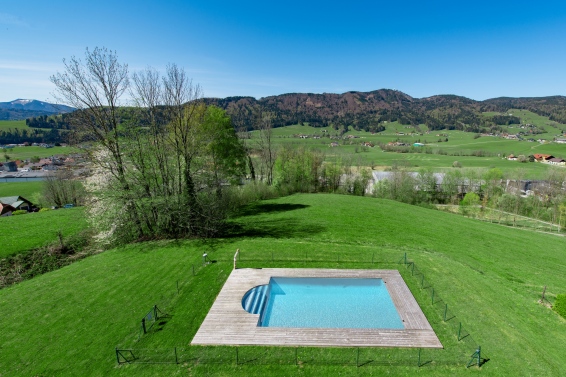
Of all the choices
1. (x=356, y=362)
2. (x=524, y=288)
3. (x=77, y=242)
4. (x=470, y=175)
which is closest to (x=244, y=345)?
(x=356, y=362)

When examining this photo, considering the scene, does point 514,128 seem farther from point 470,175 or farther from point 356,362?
point 356,362

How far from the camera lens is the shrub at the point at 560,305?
50.1ft

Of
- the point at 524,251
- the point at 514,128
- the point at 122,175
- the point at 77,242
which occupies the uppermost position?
the point at 514,128

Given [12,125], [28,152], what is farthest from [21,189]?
[12,125]

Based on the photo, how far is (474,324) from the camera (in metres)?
14.1

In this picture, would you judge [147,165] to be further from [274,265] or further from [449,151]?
[449,151]

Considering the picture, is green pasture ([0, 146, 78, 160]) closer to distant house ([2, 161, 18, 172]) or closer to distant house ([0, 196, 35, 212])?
distant house ([2, 161, 18, 172])

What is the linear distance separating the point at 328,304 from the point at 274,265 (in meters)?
5.41

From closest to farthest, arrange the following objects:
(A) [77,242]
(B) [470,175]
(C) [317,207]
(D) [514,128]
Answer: (A) [77,242] → (C) [317,207] → (B) [470,175] → (D) [514,128]

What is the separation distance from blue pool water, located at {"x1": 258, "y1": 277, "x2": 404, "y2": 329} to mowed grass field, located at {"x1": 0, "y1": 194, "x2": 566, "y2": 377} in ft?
6.32

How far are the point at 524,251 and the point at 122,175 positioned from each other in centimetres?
3840

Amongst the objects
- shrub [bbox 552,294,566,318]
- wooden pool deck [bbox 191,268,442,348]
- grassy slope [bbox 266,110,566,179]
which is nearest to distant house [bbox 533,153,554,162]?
grassy slope [bbox 266,110,566,179]

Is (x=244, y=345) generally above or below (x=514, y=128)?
below

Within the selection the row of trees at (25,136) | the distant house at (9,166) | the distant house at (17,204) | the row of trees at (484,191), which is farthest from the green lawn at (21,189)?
the row of trees at (484,191)
